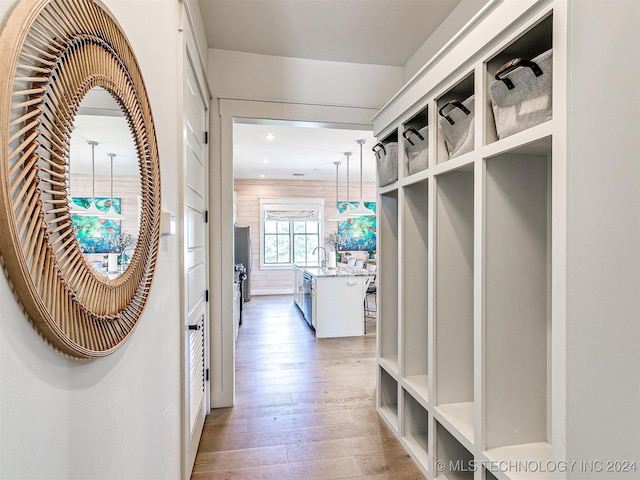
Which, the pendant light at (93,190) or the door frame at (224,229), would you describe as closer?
the pendant light at (93,190)

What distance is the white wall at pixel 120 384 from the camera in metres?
0.53

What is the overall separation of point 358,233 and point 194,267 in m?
6.93

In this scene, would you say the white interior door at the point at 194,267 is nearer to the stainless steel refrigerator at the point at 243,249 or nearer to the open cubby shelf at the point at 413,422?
the open cubby shelf at the point at 413,422

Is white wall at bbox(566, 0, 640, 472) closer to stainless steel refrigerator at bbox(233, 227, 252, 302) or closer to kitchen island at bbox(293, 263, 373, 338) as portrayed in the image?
kitchen island at bbox(293, 263, 373, 338)

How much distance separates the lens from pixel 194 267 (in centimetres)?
215

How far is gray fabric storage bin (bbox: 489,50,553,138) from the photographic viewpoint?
117 centimetres

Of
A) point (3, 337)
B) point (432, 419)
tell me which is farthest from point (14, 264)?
point (432, 419)

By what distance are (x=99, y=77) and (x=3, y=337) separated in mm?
556

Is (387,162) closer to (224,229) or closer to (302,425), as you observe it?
(224,229)

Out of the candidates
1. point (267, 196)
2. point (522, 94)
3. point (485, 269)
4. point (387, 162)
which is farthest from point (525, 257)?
point (267, 196)

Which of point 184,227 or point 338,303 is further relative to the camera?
point 338,303

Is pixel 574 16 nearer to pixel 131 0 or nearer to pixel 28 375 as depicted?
pixel 131 0

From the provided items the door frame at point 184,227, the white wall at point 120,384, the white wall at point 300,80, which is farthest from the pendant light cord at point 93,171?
the white wall at point 300,80

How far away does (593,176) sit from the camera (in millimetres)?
1036
